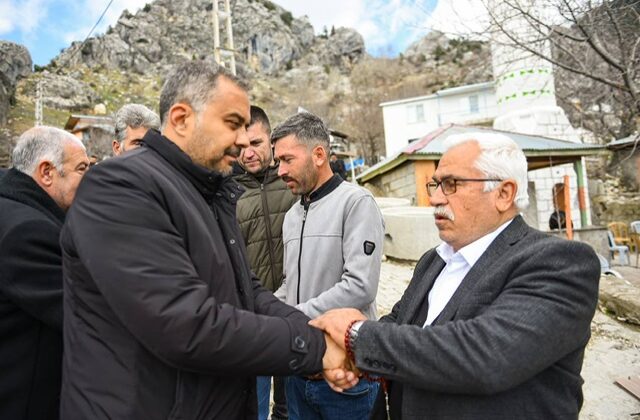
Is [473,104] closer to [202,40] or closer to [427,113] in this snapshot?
[427,113]

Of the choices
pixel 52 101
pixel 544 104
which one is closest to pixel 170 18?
pixel 52 101

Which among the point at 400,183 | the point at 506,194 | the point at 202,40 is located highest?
the point at 202,40

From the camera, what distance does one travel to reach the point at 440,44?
80.6 m

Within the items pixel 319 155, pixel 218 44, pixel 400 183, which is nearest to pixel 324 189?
pixel 319 155

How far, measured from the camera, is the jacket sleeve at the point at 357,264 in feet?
7.65

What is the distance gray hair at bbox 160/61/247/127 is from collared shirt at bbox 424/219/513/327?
1290mm

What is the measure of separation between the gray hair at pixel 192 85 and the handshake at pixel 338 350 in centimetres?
104

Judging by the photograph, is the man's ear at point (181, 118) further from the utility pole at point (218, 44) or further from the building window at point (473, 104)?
the building window at point (473, 104)

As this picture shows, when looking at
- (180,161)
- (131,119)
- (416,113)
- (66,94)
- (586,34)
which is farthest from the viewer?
(66,94)

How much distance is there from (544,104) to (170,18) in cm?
9721

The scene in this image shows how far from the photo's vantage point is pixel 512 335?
1.37 metres

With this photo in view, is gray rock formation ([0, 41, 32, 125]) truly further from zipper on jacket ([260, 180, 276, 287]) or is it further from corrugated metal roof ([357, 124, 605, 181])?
zipper on jacket ([260, 180, 276, 287])

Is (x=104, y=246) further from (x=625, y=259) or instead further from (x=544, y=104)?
(x=544, y=104)

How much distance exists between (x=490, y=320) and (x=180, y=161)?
1.27m
